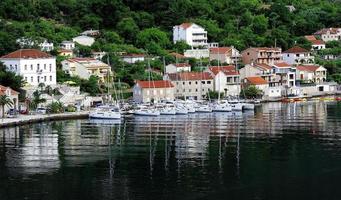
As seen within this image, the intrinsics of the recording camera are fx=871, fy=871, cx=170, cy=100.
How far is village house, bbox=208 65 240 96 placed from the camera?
43.2 meters

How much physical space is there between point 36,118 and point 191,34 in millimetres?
20266

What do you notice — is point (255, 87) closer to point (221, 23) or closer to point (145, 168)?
A: point (221, 23)

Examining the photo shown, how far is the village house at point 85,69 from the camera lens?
139 ft

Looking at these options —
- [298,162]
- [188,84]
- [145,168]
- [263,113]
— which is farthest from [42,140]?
[188,84]

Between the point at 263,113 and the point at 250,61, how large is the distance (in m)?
12.4

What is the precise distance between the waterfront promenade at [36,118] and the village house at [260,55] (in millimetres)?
15400

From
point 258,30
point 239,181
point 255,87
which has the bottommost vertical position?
point 239,181

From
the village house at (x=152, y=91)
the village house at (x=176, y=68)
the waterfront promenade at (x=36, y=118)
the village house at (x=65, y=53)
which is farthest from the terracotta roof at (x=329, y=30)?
the waterfront promenade at (x=36, y=118)

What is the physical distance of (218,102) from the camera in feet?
130

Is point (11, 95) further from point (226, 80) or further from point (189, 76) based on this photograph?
point (226, 80)

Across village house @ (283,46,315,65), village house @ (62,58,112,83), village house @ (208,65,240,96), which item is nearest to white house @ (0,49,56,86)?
village house @ (62,58,112,83)

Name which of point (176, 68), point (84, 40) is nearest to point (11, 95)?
point (176, 68)

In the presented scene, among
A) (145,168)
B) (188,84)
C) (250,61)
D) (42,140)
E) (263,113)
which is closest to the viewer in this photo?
(145,168)

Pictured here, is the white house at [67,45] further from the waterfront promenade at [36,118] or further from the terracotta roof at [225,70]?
the waterfront promenade at [36,118]
